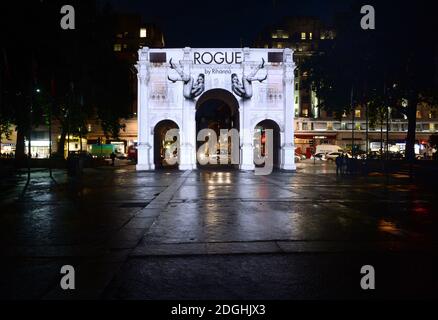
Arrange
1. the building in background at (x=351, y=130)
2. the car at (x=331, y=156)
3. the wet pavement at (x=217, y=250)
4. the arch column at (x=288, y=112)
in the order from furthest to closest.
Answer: the building in background at (x=351, y=130), the car at (x=331, y=156), the arch column at (x=288, y=112), the wet pavement at (x=217, y=250)

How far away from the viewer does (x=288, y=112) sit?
128 ft

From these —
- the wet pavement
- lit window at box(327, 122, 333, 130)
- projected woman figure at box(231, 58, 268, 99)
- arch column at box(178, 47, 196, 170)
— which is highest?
projected woman figure at box(231, 58, 268, 99)

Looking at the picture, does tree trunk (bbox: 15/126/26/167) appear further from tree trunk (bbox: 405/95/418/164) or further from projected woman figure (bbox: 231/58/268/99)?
tree trunk (bbox: 405/95/418/164)

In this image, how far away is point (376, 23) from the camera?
33.8 m

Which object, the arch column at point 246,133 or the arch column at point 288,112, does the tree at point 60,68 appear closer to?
the arch column at point 246,133

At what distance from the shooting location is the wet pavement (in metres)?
5.43

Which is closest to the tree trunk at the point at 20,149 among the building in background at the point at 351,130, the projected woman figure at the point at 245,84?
the projected woman figure at the point at 245,84

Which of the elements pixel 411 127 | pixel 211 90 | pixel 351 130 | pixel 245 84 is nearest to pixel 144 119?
A: pixel 211 90

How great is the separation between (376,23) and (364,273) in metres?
32.2

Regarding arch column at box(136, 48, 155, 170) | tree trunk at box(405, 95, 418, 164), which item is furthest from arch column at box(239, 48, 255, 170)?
tree trunk at box(405, 95, 418, 164)

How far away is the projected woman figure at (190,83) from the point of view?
38.3 meters

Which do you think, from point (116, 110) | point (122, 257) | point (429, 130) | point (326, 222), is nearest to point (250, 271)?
point (122, 257)
